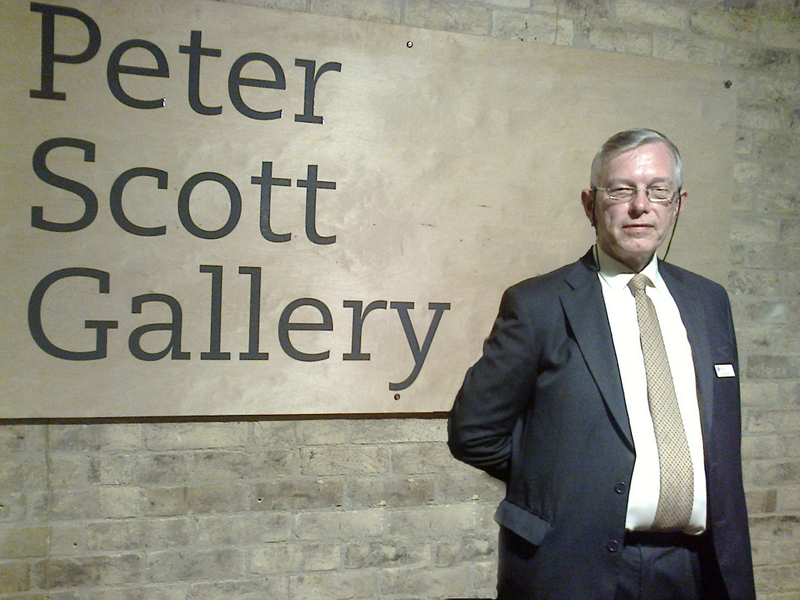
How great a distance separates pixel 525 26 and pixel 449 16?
0.88ft

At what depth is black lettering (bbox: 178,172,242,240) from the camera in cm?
178

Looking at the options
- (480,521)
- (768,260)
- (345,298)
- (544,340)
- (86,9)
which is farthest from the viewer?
(768,260)

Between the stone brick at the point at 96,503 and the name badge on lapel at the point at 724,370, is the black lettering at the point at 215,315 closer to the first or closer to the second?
the stone brick at the point at 96,503

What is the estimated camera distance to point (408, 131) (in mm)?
1901

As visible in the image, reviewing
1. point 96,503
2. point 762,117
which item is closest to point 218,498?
point 96,503

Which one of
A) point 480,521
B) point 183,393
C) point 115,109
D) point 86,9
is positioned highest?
point 86,9

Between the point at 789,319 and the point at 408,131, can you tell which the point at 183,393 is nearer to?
the point at 408,131

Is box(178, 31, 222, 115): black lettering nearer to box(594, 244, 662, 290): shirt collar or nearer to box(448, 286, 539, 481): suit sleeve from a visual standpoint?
box(448, 286, 539, 481): suit sleeve

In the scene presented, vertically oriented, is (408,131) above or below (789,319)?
above

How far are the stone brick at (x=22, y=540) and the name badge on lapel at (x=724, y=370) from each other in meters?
1.88

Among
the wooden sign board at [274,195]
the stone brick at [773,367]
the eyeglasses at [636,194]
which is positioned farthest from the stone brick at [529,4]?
the stone brick at [773,367]

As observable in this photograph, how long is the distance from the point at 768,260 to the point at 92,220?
2.32 m

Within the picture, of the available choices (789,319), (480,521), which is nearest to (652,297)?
(480,521)

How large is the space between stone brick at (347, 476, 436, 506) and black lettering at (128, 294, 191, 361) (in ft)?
2.28
